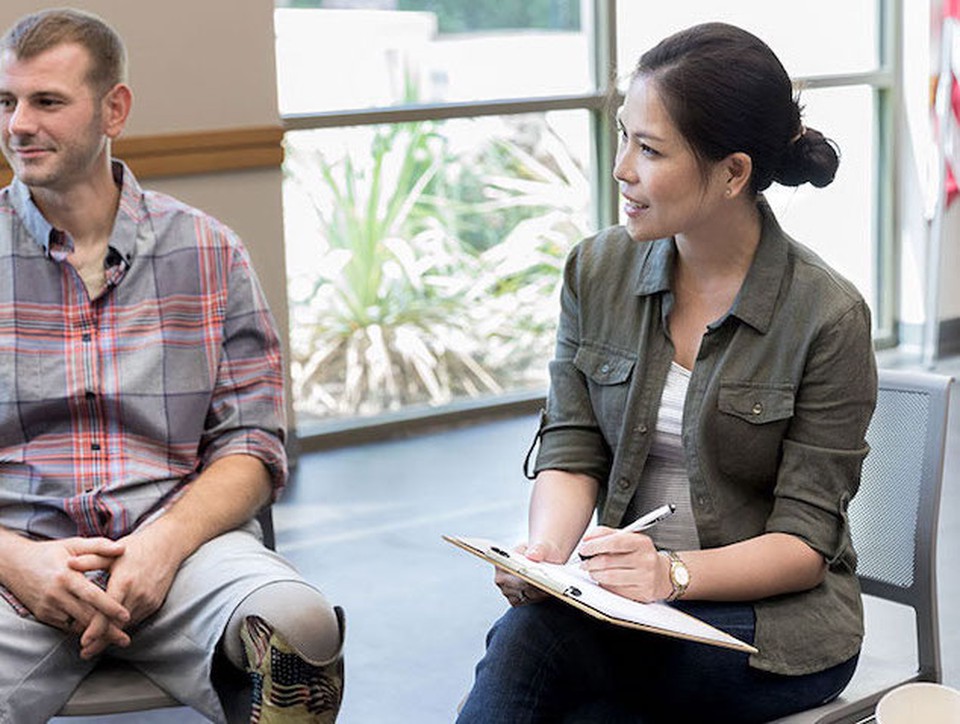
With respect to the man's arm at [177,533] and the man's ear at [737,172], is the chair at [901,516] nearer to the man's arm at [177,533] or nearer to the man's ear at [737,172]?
the man's ear at [737,172]

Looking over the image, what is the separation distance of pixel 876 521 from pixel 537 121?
142 inches

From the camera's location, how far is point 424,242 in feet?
17.1

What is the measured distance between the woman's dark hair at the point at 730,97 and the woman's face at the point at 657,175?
0.01 meters

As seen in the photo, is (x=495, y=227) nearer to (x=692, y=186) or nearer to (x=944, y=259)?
(x=944, y=259)

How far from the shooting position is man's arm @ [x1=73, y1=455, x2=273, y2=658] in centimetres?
212

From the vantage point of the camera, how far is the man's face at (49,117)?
7.48 feet

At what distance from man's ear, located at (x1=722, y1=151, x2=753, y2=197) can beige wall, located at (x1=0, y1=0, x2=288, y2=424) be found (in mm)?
2713

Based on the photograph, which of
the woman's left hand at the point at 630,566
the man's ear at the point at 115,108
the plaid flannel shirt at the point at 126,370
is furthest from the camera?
the man's ear at the point at 115,108

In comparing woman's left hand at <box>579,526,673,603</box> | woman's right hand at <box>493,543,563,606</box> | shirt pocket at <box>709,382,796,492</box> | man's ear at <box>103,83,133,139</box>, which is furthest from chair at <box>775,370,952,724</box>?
man's ear at <box>103,83,133,139</box>

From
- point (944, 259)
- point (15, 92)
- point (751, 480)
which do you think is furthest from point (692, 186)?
point (944, 259)

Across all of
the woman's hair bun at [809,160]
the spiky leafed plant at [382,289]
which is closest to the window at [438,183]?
the spiky leafed plant at [382,289]

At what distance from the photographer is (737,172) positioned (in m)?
1.95

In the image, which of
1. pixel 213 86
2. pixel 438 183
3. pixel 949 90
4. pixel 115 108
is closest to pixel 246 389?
pixel 115 108

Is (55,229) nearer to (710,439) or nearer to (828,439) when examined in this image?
(710,439)
